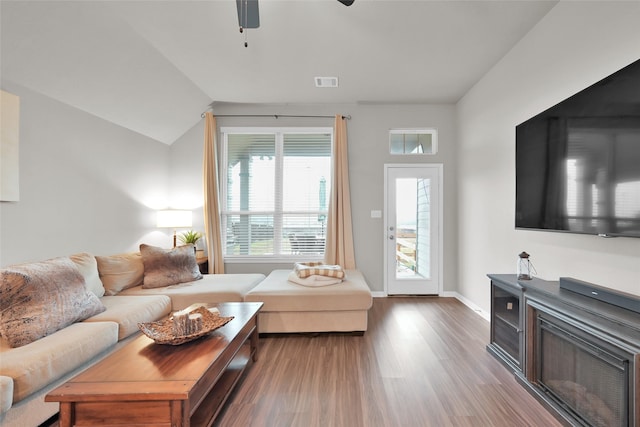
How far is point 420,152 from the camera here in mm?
4184

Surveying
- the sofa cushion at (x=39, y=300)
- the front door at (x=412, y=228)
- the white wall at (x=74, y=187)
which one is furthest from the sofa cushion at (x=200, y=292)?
the front door at (x=412, y=228)

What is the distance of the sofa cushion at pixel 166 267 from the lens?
2.89 m

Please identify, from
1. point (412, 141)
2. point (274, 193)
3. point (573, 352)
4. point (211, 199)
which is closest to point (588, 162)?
point (573, 352)

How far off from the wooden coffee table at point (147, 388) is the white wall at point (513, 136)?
2475 mm

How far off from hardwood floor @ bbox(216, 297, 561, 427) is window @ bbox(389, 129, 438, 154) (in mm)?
2514

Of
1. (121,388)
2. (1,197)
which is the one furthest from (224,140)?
(121,388)

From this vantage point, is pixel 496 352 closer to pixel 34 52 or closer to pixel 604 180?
pixel 604 180

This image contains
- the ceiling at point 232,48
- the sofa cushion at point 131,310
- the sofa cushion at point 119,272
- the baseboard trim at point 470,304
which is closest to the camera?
the sofa cushion at point 131,310

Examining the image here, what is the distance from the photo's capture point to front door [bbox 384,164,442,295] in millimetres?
4105

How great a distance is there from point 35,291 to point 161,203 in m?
2.46

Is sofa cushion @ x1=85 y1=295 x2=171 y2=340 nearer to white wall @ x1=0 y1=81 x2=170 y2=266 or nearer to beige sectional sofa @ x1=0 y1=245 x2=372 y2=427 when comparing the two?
beige sectional sofa @ x1=0 y1=245 x2=372 y2=427

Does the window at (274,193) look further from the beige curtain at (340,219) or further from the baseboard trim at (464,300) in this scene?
the baseboard trim at (464,300)

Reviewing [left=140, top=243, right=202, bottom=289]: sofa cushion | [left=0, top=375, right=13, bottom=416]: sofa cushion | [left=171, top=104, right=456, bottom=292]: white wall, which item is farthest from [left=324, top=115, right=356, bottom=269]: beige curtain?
[left=0, top=375, right=13, bottom=416]: sofa cushion

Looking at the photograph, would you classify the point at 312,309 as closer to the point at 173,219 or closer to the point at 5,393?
the point at 5,393
